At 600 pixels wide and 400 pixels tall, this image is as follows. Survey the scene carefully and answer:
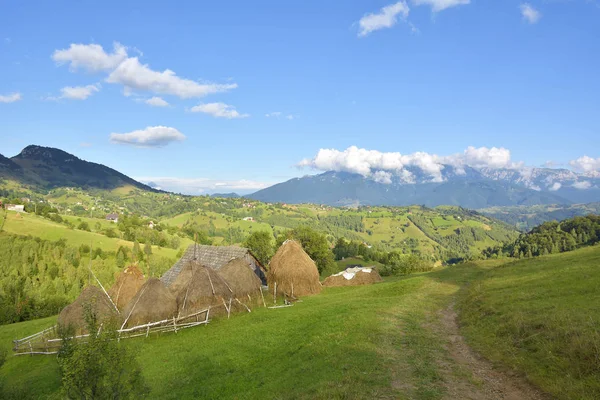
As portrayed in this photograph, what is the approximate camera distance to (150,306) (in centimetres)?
3444

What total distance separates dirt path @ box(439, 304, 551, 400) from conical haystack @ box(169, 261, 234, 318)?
83.3ft

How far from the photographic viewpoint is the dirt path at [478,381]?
12891mm

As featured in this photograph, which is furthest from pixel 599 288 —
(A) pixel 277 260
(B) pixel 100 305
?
(B) pixel 100 305

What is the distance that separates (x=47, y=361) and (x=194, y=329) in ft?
42.4

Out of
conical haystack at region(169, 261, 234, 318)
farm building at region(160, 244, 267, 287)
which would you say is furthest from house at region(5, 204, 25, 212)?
conical haystack at region(169, 261, 234, 318)

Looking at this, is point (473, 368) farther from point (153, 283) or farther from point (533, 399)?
point (153, 283)

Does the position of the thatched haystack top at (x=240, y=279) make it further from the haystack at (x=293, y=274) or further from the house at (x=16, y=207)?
the house at (x=16, y=207)

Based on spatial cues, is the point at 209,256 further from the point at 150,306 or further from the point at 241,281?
the point at 150,306

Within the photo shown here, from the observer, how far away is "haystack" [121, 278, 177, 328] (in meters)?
33.7

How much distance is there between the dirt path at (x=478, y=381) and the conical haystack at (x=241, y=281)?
27107 millimetres

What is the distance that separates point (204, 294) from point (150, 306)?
17.9 feet

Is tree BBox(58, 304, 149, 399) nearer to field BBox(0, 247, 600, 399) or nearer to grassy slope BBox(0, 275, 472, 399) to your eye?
field BBox(0, 247, 600, 399)

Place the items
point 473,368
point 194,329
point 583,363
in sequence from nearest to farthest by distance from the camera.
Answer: point 583,363
point 473,368
point 194,329

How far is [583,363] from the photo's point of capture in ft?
43.5
